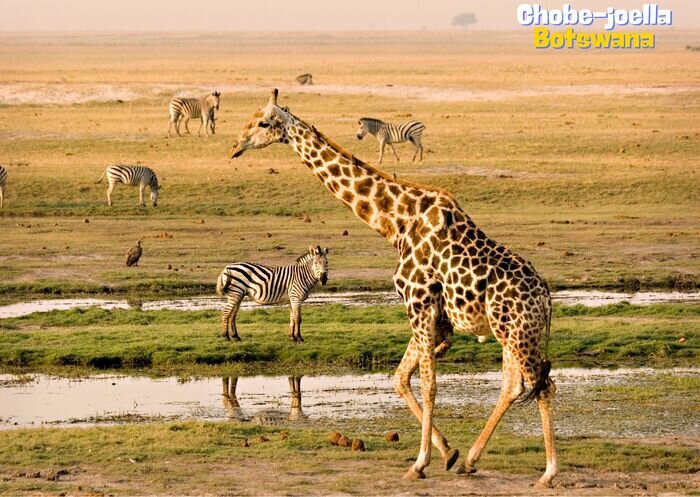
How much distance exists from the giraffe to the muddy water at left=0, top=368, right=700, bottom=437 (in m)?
Result: 2.56

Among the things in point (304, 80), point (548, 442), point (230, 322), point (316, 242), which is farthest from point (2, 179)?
point (304, 80)

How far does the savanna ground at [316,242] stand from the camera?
451 inches

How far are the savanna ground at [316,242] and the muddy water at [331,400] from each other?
0.87 feet

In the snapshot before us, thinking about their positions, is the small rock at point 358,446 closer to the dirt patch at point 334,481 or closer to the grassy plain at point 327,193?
the dirt patch at point 334,481

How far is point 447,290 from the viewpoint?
1089 cm

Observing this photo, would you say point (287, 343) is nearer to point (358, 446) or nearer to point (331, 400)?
point (331, 400)

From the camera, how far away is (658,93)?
5866cm

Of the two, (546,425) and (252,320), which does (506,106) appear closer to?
(252,320)

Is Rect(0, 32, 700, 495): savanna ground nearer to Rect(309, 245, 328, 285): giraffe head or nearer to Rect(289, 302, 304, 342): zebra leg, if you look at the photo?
Rect(289, 302, 304, 342): zebra leg

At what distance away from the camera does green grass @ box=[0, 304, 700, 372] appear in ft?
57.3

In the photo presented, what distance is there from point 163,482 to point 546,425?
3011 mm

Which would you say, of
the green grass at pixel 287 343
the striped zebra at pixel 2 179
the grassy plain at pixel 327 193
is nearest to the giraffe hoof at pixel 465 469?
the green grass at pixel 287 343

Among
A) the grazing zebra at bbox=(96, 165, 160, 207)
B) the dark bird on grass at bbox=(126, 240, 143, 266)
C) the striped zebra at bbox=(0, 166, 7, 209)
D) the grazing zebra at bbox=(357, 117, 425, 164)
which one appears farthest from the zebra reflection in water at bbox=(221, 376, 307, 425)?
the grazing zebra at bbox=(357, 117, 425, 164)

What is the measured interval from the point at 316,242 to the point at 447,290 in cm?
1701
